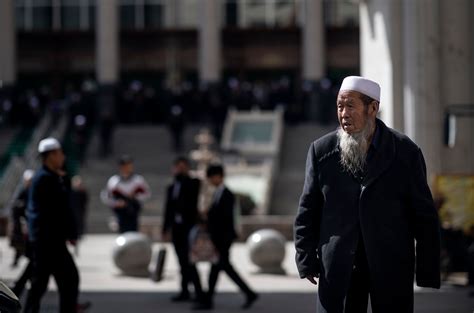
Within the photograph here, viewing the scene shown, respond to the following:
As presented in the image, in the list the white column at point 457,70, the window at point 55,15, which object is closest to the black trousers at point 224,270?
the white column at point 457,70

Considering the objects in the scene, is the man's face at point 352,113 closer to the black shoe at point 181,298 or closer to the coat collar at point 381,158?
the coat collar at point 381,158

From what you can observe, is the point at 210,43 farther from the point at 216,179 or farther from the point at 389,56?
the point at 216,179

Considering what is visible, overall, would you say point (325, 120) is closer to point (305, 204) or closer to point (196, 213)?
point (196, 213)

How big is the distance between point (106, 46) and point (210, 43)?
167 inches

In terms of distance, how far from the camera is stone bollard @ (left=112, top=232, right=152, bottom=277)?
60.6 feet

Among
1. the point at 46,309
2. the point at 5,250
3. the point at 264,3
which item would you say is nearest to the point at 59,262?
the point at 46,309

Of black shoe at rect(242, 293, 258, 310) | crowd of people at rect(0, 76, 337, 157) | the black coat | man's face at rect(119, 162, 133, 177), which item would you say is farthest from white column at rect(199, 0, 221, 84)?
the black coat

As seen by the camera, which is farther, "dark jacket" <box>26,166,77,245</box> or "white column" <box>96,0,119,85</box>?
"white column" <box>96,0,119,85</box>

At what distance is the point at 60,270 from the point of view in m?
11.5

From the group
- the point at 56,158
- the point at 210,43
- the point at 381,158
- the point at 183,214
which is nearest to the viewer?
the point at 381,158

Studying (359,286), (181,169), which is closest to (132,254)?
(181,169)

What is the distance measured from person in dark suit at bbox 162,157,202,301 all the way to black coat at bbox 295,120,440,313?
7723 mm

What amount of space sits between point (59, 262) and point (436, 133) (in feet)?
24.5

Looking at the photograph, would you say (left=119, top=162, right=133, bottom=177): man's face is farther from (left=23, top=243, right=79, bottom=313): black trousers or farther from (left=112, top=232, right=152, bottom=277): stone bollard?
(left=23, top=243, right=79, bottom=313): black trousers
